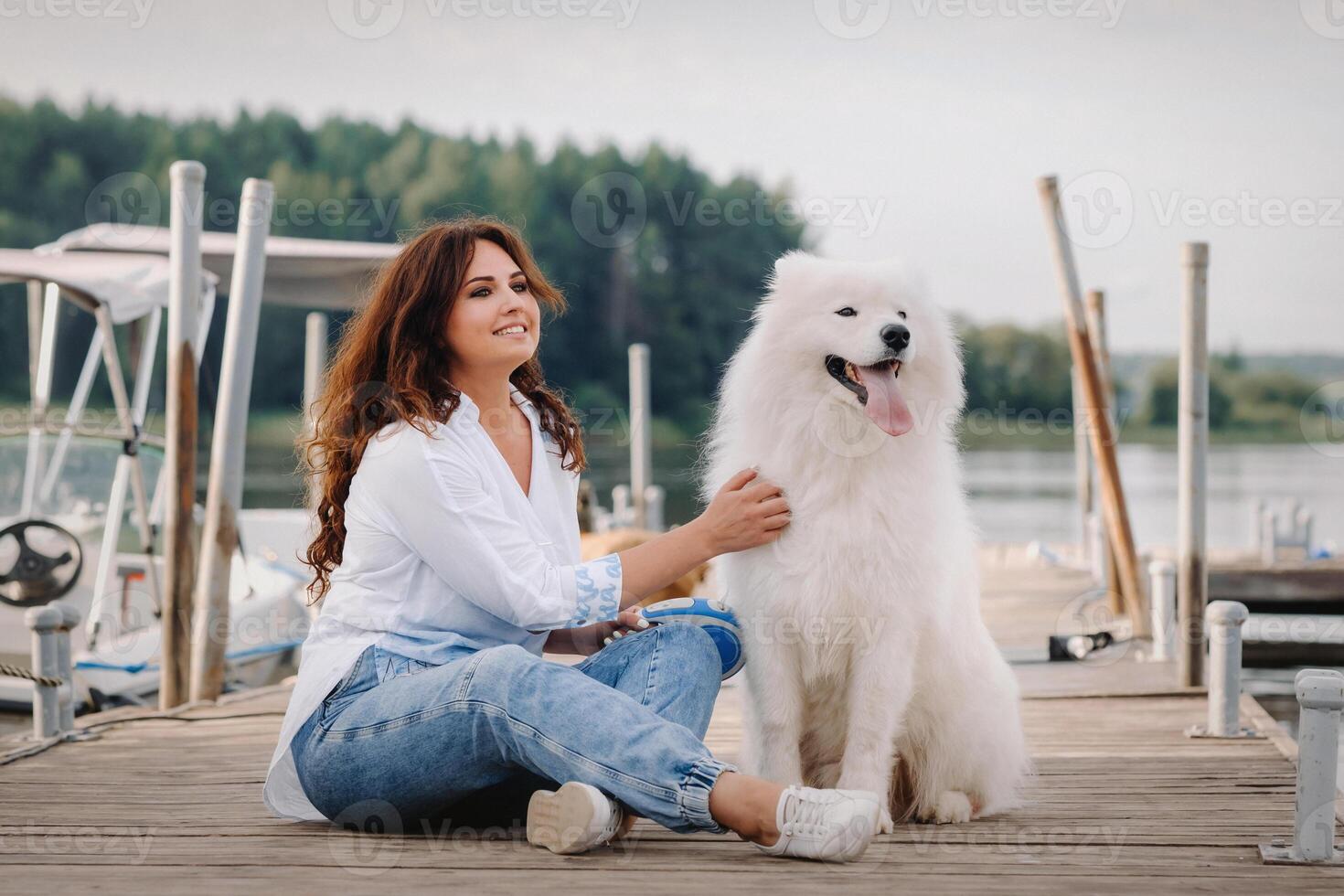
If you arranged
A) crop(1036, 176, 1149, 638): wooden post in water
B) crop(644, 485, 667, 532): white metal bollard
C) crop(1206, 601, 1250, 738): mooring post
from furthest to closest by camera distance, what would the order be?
crop(644, 485, 667, 532): white metal bollard < crop(1036, 176, 1149, 638): wooden post in water < crop(1206, 601, 1250, 738): mooring post

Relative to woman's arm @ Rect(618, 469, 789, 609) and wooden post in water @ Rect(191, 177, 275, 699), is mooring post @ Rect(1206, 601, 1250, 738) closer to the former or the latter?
woman's arm @ Rect(618, 469, 789, 609)

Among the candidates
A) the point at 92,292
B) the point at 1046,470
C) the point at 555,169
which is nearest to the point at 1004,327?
the point at 1046,470

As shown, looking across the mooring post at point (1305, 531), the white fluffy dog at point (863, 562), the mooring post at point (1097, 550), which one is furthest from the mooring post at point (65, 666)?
the mooring post at point (1305, 531)

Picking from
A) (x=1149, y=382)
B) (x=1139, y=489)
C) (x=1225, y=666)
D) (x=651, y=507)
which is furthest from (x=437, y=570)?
(x=1149, y=382)

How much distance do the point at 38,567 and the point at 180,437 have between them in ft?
3.78

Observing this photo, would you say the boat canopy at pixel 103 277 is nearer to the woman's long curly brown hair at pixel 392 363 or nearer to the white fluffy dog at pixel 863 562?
the woman's long curly brown hair at pixel 392 363

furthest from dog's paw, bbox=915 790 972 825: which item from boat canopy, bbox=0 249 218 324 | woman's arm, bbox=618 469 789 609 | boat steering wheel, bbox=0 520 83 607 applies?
boat canopy, bbox=0 249 218 324

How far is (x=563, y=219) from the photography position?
43875 mm

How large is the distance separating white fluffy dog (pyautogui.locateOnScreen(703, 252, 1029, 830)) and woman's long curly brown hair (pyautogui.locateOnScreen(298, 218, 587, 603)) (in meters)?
0.63

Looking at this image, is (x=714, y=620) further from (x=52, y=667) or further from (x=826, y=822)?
(x=52, y=667)

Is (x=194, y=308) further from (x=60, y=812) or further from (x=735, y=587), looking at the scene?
(x=735, y=587)

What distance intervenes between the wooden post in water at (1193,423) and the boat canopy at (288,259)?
15.5 feet

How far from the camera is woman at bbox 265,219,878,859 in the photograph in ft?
7.06

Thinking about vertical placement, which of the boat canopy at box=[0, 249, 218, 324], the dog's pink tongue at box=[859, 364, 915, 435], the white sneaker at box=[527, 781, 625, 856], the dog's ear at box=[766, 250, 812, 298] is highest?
the boat canopy at box=[0, 249, 218, 324]
